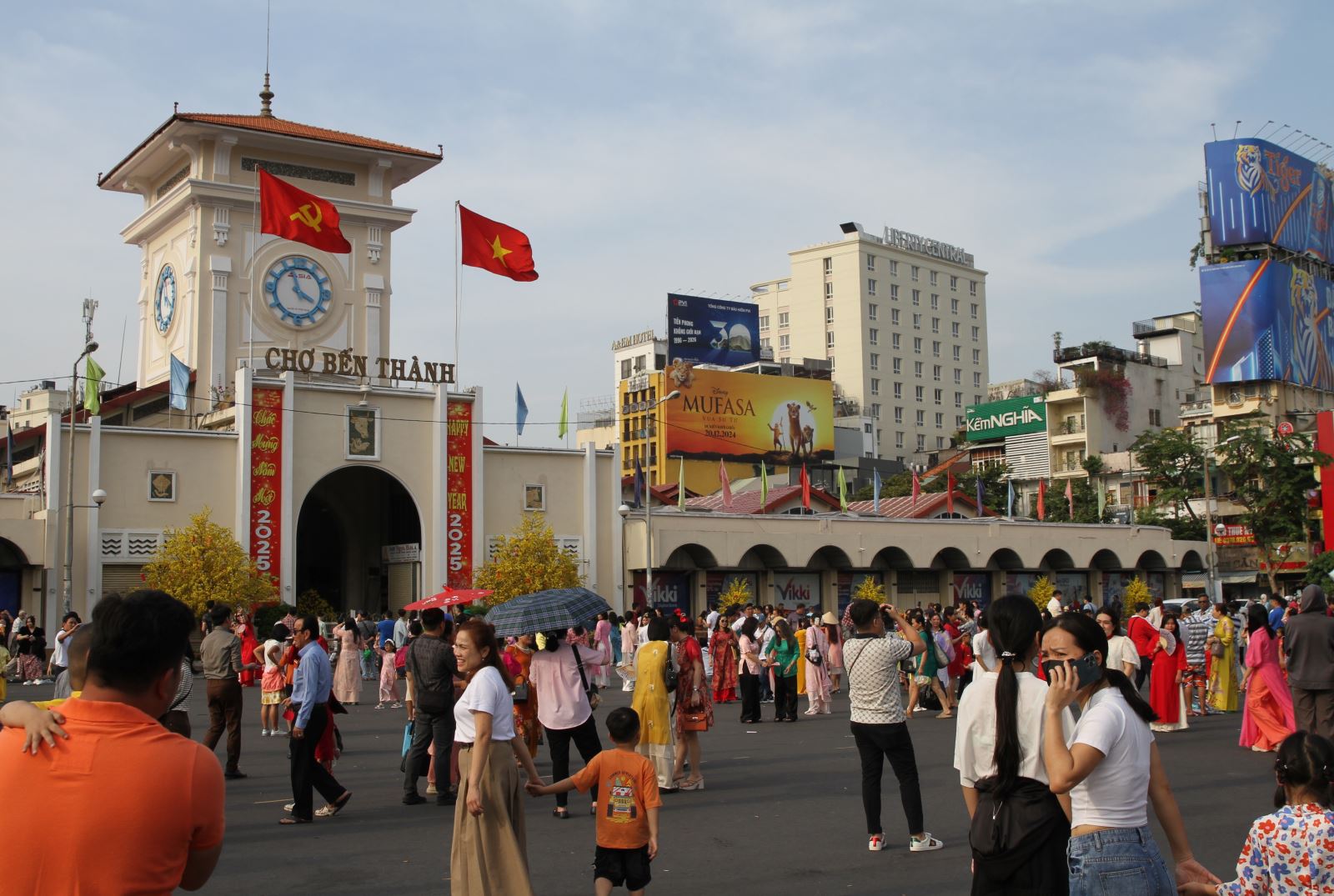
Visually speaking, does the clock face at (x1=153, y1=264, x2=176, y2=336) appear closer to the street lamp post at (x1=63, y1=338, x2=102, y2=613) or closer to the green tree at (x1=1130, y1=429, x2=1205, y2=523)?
the street lamp post at (x1=63, y1=338, x2=102, y2=613)

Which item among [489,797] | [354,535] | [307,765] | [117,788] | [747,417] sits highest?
[747,417]

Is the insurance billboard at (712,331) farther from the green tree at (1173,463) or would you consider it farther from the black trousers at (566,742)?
the black trousers at (566,742)

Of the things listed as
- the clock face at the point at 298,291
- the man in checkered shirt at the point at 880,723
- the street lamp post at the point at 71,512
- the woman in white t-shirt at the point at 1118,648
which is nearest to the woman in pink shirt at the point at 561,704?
the man in checkered shirt at the point at 880,723

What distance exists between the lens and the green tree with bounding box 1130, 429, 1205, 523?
61.3 meters

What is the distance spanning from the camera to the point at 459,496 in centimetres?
4122

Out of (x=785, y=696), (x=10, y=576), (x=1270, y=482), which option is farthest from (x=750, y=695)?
(x=1270, y=482)

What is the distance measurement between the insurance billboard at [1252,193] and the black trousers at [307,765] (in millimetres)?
61597

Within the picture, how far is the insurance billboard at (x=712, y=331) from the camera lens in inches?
3177

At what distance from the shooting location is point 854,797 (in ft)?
39.1

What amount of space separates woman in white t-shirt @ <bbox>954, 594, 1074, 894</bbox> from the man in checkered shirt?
151 inches

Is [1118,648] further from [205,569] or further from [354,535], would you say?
[354,535]

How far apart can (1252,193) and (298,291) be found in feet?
145

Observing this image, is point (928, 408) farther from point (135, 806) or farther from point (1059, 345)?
point (135, 806)

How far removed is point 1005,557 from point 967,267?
60549 mm
